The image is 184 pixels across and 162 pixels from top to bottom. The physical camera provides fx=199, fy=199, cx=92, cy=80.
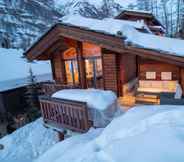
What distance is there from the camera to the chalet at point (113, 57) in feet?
21.2

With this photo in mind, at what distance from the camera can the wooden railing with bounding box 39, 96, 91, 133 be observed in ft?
20.1

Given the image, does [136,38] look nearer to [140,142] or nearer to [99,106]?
[99,106]

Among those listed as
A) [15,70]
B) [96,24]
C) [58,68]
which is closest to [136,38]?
[96,24]

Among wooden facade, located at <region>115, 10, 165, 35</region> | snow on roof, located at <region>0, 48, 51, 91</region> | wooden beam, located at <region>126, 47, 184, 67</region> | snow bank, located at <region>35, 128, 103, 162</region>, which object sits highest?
wooden facade, located at <region>115, 10, 165, 35</region>

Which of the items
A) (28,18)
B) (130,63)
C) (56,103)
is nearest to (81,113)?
(56,103)

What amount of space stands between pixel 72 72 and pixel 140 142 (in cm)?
809

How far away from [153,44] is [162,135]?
193 inches

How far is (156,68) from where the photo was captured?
7.59m

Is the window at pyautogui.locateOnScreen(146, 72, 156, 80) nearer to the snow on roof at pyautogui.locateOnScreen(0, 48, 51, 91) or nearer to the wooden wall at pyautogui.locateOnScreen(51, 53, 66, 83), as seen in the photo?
the wooden wall at pyautogui.locateOnScreen(51, 53, 66, 83)

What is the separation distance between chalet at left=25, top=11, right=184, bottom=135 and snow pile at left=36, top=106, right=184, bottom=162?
11.7 feet

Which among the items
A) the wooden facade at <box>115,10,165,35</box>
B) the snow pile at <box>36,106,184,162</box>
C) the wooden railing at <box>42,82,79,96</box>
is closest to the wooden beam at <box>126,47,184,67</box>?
the wooden railing at <box>42,82,79,96</box>

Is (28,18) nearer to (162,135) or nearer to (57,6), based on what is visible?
(57,6)

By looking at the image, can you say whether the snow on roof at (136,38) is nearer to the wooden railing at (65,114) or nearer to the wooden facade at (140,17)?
the wooden railing at (65,114)

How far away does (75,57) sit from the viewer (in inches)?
374
